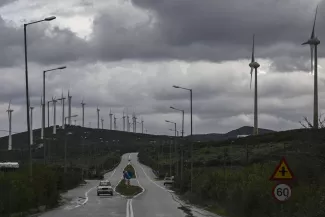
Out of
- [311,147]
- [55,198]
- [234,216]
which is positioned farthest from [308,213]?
[55,198]

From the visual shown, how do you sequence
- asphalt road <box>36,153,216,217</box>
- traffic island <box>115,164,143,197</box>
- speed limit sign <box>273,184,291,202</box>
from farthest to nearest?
traffic island <box>115,164,143,197</box> → asphalt road <box>36,153,216,217</box> → speed limit sign <box>273,184,291,202</box>

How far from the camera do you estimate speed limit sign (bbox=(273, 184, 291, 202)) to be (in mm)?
21344

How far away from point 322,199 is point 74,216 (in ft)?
57.2

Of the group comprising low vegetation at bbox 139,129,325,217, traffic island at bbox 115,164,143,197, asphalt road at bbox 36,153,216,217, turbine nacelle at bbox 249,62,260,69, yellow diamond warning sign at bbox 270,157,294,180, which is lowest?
traffic island at bbox 115,164,143,197

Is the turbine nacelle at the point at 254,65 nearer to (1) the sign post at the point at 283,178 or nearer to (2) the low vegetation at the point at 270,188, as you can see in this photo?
(2) the low vegetation at the point at 270,188

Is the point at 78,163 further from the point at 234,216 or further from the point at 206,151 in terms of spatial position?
the point at 234,216

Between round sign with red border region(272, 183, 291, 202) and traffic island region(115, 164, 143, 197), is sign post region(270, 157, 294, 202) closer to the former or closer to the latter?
round sign with red border region(272, 183, 291, 202)

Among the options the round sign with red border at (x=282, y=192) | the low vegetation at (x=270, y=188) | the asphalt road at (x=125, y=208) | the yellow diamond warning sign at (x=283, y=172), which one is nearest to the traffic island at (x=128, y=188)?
the asphalt road at (x=125, y=208)

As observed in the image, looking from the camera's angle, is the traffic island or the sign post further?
the traffic island

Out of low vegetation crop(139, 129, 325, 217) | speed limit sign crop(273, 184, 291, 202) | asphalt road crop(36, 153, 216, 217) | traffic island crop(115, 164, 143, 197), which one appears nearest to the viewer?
speed limit sign crop(273, 184, 291, 202)

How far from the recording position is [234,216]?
3509 centimetres

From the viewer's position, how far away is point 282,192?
2141 cm

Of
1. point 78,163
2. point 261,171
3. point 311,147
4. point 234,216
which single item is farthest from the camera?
point 78,163

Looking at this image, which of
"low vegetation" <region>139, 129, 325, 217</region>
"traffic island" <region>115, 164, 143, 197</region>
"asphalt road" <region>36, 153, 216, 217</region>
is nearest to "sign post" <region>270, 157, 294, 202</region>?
"low vegetation" <region>139, 129, 325, 217</region>
